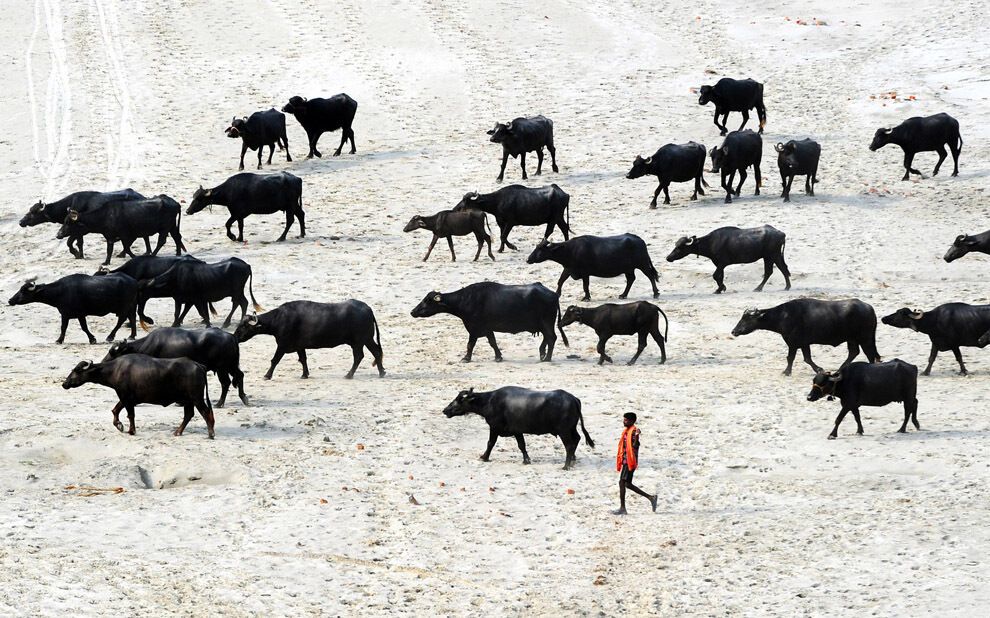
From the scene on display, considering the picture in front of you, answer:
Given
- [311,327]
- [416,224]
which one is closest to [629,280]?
[416,224]

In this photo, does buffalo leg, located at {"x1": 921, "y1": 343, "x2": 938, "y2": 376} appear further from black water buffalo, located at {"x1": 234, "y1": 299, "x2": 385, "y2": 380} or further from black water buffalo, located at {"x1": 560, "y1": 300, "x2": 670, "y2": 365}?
black water buffalo, located at {"x1": 234, "y1": 299, "x2": 385, "y2": 380}

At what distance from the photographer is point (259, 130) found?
120ft

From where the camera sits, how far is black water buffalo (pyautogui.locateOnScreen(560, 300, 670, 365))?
79.6 feet

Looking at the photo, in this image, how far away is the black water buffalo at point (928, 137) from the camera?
35.2 meters

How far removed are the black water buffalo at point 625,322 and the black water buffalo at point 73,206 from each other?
1039 centimetres

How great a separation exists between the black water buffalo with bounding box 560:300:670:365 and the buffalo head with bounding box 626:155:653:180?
9.76 metres

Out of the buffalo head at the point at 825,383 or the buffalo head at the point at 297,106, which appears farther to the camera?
the buffalo head at the point at 297,106

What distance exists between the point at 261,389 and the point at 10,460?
475cm

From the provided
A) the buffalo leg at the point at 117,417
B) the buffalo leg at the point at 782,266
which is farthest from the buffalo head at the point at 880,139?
the buffalo leg at the point at 117,417

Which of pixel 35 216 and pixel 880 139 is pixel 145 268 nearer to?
pixel 35 216

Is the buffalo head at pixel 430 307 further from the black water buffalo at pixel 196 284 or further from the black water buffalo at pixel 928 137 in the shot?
the black water buffalo at pixel 928 137

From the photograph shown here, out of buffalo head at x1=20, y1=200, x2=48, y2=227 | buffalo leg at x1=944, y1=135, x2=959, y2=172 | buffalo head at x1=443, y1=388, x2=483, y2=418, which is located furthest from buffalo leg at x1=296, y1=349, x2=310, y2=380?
buffalo leg at x1=944, y1=135, x2=959, y2=172

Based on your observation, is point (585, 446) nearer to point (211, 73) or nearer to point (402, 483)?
point (402, 483)

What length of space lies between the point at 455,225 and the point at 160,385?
11629 millimetres
